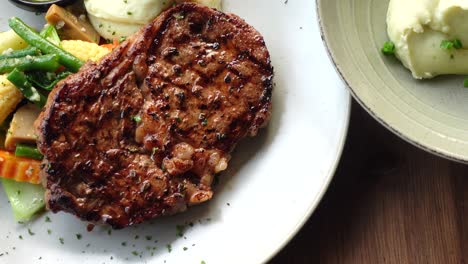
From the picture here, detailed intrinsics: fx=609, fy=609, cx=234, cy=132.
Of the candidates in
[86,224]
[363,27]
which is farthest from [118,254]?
[363,27]

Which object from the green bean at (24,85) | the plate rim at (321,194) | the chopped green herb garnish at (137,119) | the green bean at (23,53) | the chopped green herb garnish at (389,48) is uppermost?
the chopped green herb garnish at (389,48)

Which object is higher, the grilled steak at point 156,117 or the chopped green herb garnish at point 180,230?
the grilled steak at point 156,117

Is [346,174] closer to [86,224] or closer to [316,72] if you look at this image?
[316,72]

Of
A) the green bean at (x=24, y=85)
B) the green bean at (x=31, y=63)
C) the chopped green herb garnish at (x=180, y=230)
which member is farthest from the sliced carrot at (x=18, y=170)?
the chopped green herb garnish at (x=180, y=230)

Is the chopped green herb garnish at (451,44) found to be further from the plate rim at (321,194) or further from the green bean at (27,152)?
the green bean at (27,152)

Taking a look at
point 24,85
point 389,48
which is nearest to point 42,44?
point 24,85

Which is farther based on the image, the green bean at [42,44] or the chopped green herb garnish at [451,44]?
the green bean at [42,44]

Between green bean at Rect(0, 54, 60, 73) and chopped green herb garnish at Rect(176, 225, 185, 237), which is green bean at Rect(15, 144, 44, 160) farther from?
chopped green herb garnish at Rect(176, 225, 185, 237)

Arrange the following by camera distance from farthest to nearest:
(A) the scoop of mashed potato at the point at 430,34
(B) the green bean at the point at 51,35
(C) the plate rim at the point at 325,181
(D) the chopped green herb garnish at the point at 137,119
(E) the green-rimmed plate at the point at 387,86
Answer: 1. (B) the green bean at the point at 51,35
2. (D) the chopped green herb garnish at the point at 137,119
3. (C) the plate rim at the point at 325,181
4. (E) the green-rimmed plate at the point at 387,86
5. (A) the scoop of mashed potato at the point at 430,34
